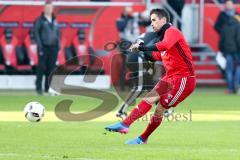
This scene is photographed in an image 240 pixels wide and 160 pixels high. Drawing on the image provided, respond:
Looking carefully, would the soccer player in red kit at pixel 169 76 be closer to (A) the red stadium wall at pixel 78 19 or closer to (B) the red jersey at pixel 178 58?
(B) the red jersey at pixel 178 58

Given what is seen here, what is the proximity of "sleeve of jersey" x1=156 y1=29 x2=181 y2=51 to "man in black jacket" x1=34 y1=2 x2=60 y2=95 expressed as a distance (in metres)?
12.4

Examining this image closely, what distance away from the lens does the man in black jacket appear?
25.5 m

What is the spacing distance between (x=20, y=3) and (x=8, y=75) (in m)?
2.21

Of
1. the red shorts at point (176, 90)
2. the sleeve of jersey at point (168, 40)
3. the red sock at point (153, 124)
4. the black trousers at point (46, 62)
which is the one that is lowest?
the black trousers at point (46, 62)

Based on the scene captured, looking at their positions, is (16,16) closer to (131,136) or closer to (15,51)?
(15,51)

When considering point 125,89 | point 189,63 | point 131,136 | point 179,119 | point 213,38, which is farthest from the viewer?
point 213,38

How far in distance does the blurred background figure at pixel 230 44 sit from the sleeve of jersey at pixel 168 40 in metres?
14.2

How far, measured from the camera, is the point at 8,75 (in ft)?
90.5

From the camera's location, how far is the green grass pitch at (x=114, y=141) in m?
12.0

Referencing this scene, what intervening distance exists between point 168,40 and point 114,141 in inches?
75.3

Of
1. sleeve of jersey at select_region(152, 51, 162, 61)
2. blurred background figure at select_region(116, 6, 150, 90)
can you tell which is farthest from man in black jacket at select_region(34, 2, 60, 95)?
sleeve of jersey at select_region(152, 51, 162, 61)

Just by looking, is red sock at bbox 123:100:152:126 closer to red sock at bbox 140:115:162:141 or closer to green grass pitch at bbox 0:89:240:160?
red sock at bbox 140:115:162:141

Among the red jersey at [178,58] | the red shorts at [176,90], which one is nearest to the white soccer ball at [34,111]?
the red shorts at [176,90]

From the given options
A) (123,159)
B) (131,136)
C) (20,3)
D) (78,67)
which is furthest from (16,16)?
(123,159)
